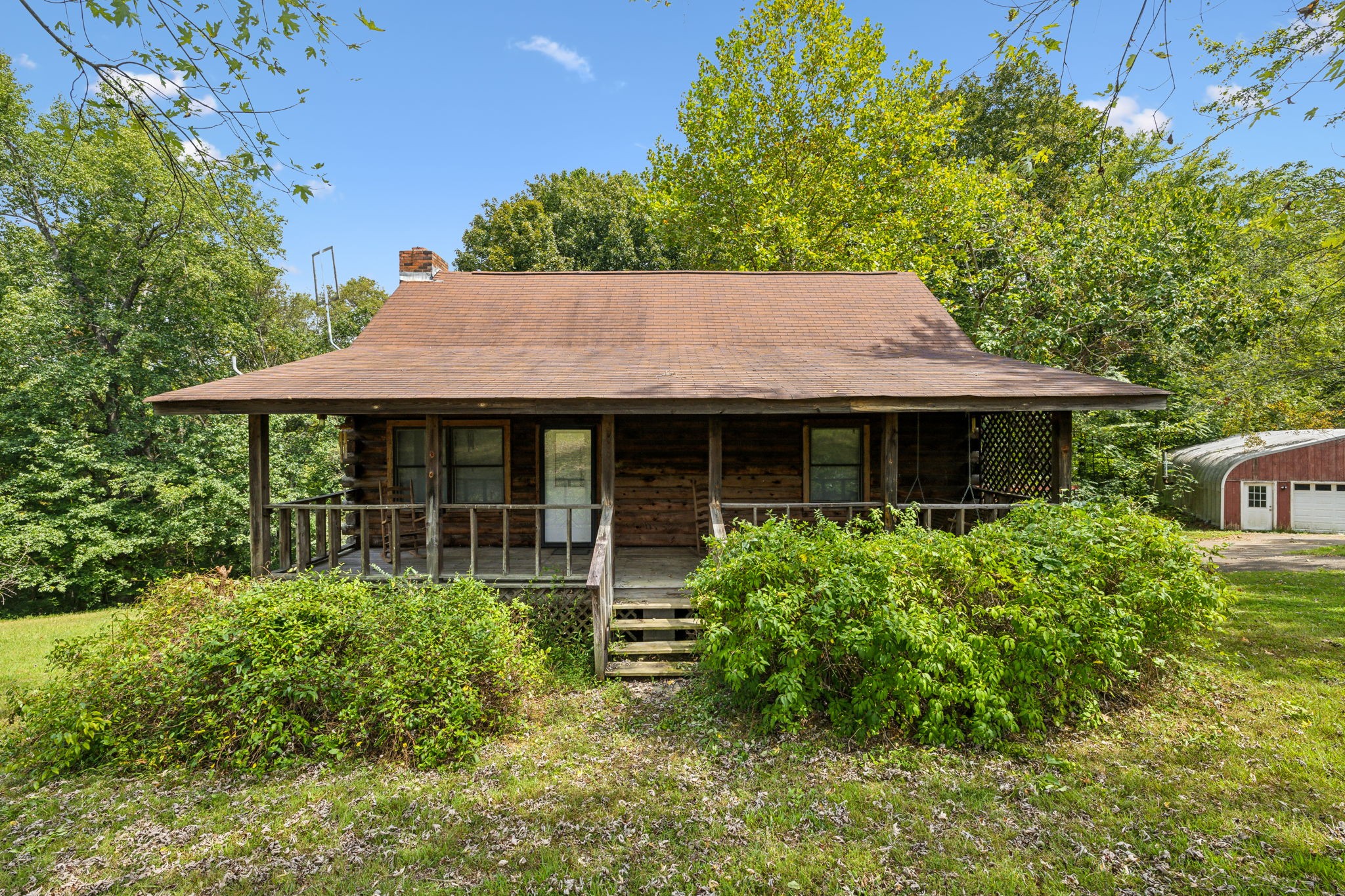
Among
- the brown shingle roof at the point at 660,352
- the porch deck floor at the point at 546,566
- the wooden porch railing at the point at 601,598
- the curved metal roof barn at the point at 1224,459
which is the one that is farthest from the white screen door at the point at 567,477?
the curved metal roof barn at the point at 1224,459

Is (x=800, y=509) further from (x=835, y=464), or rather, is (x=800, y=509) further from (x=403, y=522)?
(x=403, y=522)

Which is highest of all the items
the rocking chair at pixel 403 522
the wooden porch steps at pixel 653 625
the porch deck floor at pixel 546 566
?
the rocking chair at pixel 403 522

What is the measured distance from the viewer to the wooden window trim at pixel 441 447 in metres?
9.95

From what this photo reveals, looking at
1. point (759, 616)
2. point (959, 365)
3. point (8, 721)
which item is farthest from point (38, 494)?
point (959, 365)

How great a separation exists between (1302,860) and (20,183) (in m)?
28.5

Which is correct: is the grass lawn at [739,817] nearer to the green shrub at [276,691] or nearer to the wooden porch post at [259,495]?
the green shrub at [276,691]

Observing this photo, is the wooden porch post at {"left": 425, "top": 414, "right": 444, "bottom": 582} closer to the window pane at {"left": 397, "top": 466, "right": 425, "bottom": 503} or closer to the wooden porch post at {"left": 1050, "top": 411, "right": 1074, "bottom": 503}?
the window pane at {"left": 397, "top": 466, "right": 425, "bottom": 503}

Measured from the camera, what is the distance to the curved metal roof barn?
20.5 metres

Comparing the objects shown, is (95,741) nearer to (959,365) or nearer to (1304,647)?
(959,365)

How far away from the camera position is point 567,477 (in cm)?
1021

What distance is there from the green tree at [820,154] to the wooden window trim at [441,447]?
13.4 m

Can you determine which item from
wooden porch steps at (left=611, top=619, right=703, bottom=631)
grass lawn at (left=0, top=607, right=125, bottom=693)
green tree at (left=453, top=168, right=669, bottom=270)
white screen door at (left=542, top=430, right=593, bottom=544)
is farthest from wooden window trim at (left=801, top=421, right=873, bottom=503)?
green tree at (left=453, top=168, right=669, bottom=270)

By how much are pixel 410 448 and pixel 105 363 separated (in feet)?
47.4

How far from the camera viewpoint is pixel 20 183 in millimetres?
17969
